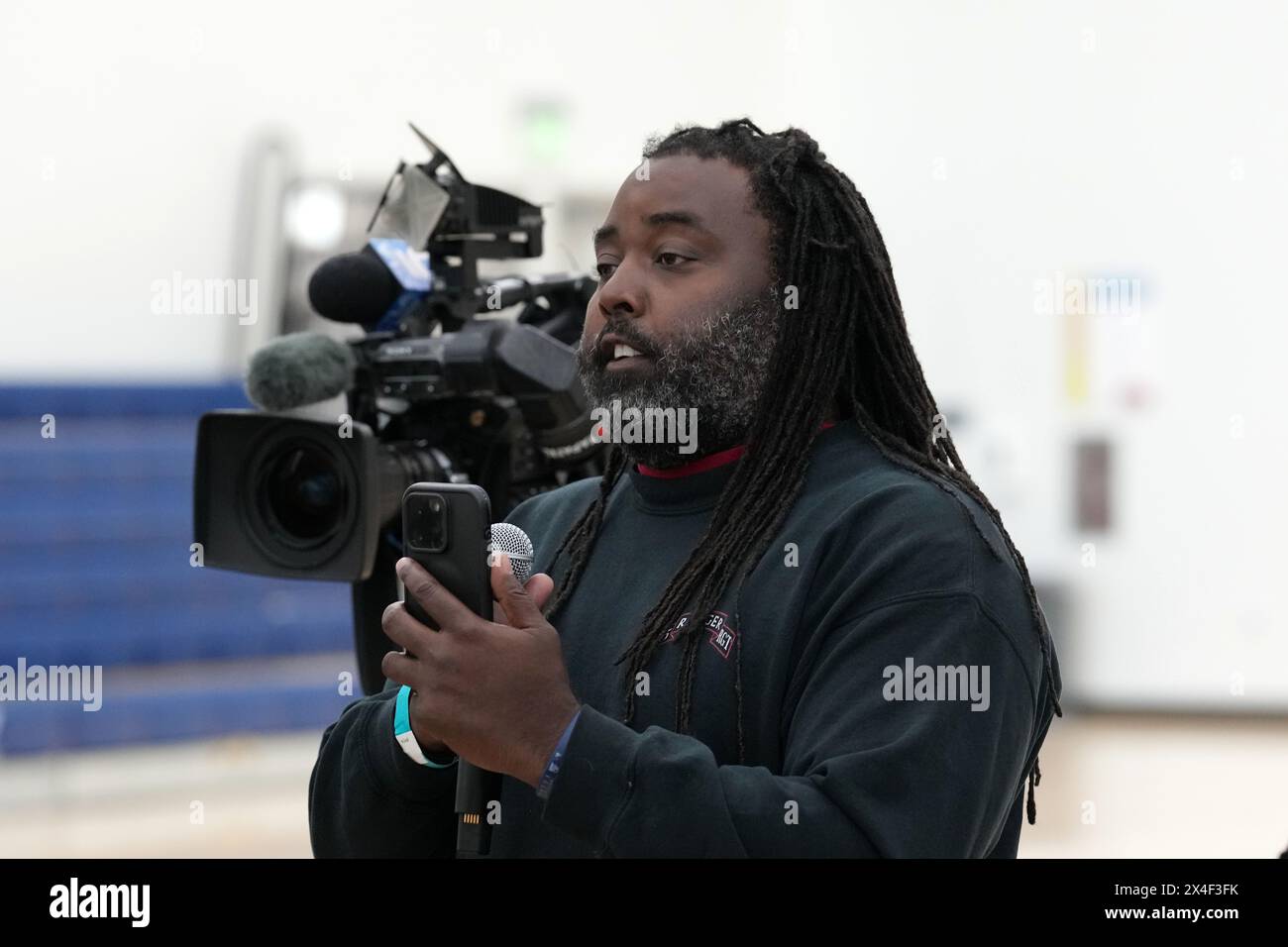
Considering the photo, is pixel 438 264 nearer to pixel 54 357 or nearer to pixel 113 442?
pixel 113 442

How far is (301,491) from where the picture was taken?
2.10 metres

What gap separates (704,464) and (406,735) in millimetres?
383

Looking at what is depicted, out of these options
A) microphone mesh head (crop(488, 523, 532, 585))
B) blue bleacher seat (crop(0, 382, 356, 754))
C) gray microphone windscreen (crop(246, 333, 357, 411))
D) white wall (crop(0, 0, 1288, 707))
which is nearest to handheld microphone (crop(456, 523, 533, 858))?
microphone mesh head (crop(488, 523, 532, 585))

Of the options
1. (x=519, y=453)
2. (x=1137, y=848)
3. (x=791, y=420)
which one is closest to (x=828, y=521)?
(x=791, y=420)

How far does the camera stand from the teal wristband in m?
1.39

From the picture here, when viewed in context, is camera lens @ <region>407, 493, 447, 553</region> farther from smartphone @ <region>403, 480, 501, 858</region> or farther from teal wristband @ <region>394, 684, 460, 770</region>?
teal wristband @ <region>394, 684, 460, 770</region>

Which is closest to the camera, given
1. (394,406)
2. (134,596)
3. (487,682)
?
(487,682)

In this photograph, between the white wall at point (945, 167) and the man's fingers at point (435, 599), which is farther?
the white wall at point (945, 167)

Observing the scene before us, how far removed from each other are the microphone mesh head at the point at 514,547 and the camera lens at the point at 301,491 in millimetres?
758

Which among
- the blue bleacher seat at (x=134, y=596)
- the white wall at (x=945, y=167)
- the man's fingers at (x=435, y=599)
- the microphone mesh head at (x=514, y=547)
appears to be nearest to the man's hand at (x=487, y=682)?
the man's fingers at (x=435, y=599)

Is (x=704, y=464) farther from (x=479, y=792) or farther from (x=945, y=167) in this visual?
(x=945, y=167)

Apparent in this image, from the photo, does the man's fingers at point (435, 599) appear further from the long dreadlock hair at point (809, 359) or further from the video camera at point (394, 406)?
Result: the video camera at point (394, 406)

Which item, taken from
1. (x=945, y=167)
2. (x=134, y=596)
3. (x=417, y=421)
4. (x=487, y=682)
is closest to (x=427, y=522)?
(x=487, y=682)

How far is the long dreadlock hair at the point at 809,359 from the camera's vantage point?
1445 millimetres
